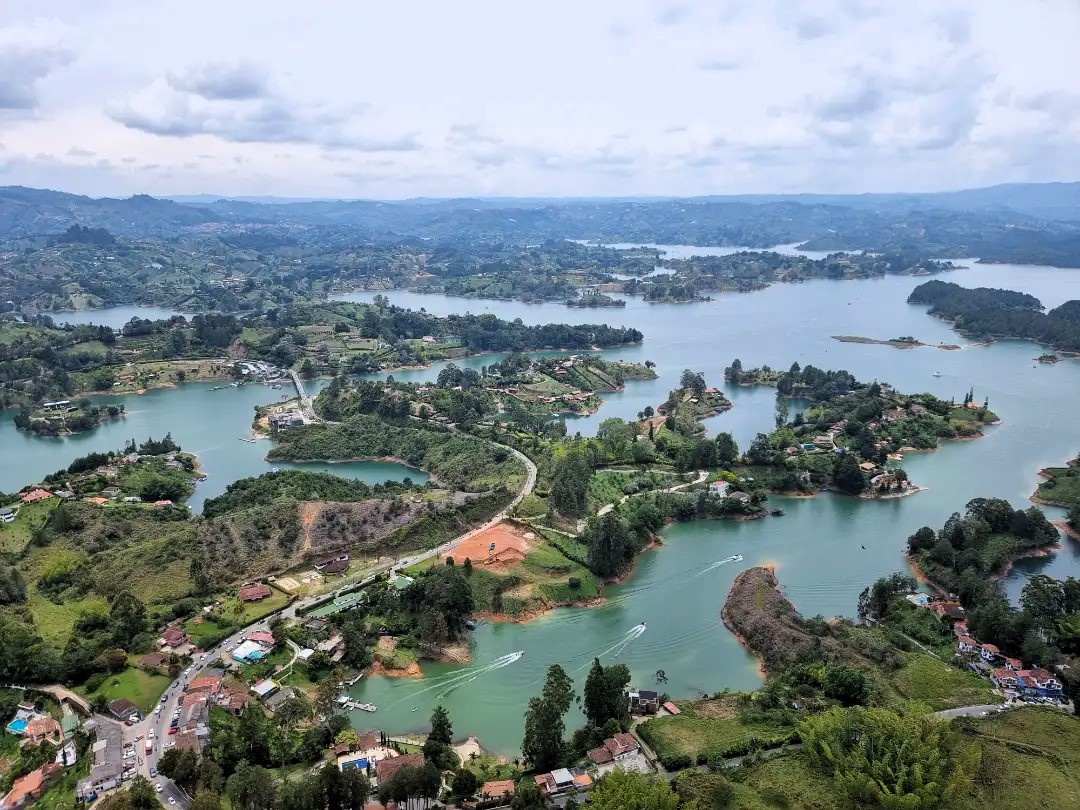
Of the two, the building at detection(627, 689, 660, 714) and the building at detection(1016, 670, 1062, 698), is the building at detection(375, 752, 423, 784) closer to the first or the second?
the building at detection(627, 689, 660, 714)

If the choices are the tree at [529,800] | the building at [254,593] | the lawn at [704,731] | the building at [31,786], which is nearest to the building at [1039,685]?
the lawn at [704,731]

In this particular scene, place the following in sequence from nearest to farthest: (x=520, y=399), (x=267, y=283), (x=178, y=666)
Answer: (x=178, y=666)
(x=520, y=399)
(x=267, y=283)

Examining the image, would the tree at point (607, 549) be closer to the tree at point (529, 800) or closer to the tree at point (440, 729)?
the tree at point (440, 729)

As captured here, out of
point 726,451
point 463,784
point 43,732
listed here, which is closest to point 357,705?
point 463,784

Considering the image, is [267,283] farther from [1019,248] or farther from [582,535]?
[1019,248]

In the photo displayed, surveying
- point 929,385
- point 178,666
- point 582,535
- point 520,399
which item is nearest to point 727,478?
point 582,535

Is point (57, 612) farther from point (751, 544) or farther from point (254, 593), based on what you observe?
point (751, 544)
